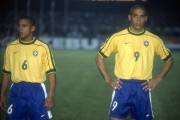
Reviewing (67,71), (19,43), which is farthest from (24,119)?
(67,71)

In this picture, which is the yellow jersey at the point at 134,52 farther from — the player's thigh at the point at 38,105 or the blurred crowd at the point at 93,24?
the blurred crowd at the point at 93,24

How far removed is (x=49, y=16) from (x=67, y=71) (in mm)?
8551

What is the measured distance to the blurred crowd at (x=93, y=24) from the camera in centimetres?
1627

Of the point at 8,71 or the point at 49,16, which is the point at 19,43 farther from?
the point at 49,16

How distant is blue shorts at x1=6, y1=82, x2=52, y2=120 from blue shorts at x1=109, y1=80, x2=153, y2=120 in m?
0.78

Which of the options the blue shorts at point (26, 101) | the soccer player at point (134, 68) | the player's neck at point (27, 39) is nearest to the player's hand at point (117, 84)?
A: the soccer player at point (134, 68)

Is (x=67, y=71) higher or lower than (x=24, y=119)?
lower

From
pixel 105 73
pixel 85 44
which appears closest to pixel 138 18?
pixel 105 73

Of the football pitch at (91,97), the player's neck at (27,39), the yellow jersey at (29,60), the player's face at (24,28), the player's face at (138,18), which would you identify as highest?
the player's face at (138,18)

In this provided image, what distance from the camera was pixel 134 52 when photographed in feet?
10.7

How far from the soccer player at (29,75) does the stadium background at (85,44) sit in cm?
95

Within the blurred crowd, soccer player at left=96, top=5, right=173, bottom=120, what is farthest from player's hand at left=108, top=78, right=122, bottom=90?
the blurred crowd

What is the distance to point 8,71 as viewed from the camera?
11.1 ft

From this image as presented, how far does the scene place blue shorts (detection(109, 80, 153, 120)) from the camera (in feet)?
10.7
